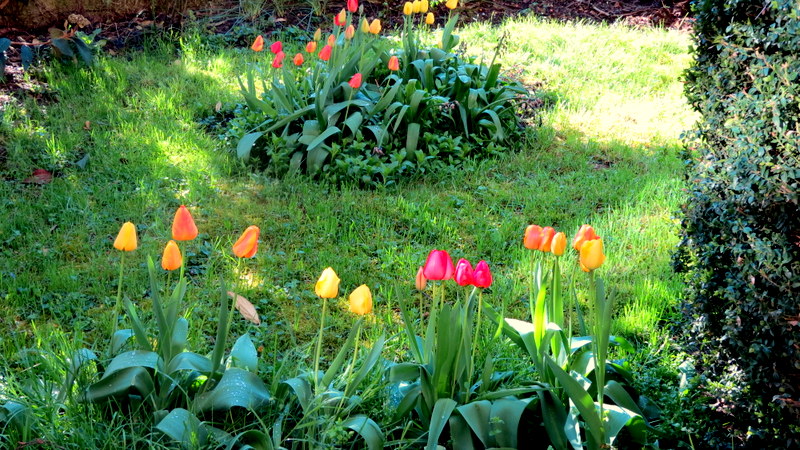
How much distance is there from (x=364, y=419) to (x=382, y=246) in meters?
1.70

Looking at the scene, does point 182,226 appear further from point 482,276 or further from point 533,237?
point 533,237

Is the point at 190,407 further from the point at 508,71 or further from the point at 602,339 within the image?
the point at 508,71

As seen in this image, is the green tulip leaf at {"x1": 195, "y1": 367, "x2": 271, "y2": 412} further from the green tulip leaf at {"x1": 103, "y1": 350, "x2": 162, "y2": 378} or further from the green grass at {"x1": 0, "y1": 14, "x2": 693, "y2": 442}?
the green grass at {"x1": 0, "y1": 14, "x2": 693, "y2": 442}

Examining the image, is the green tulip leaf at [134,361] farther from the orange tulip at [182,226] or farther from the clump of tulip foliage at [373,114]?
the clump of tulip foliage at [373,114]

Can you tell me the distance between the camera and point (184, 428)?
224cm

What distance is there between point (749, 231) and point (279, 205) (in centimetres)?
268

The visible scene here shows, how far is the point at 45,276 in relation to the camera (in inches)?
139

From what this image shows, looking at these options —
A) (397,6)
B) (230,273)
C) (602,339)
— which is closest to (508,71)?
(397,6)

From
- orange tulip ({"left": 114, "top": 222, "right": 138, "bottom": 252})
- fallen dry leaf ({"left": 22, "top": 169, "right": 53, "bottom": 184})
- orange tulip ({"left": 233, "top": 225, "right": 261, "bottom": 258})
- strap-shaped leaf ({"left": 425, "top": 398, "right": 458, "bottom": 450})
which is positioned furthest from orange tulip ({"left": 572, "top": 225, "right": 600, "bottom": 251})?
fallen dry leaf ({"left": 22, "top": 169, "right": 53, "bottom": 184})

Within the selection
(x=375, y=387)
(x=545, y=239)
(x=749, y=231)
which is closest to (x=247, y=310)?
(x=375, y=387)

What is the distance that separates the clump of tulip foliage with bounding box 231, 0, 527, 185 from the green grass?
0.19 meters

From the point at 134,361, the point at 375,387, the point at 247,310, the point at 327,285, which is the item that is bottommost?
the point at 247,310

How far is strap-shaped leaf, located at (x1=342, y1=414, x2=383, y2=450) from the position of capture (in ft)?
7.56

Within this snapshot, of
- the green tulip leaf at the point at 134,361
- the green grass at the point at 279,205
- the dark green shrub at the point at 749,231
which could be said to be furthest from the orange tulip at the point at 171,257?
the dark green shrub at the point at 749,231
